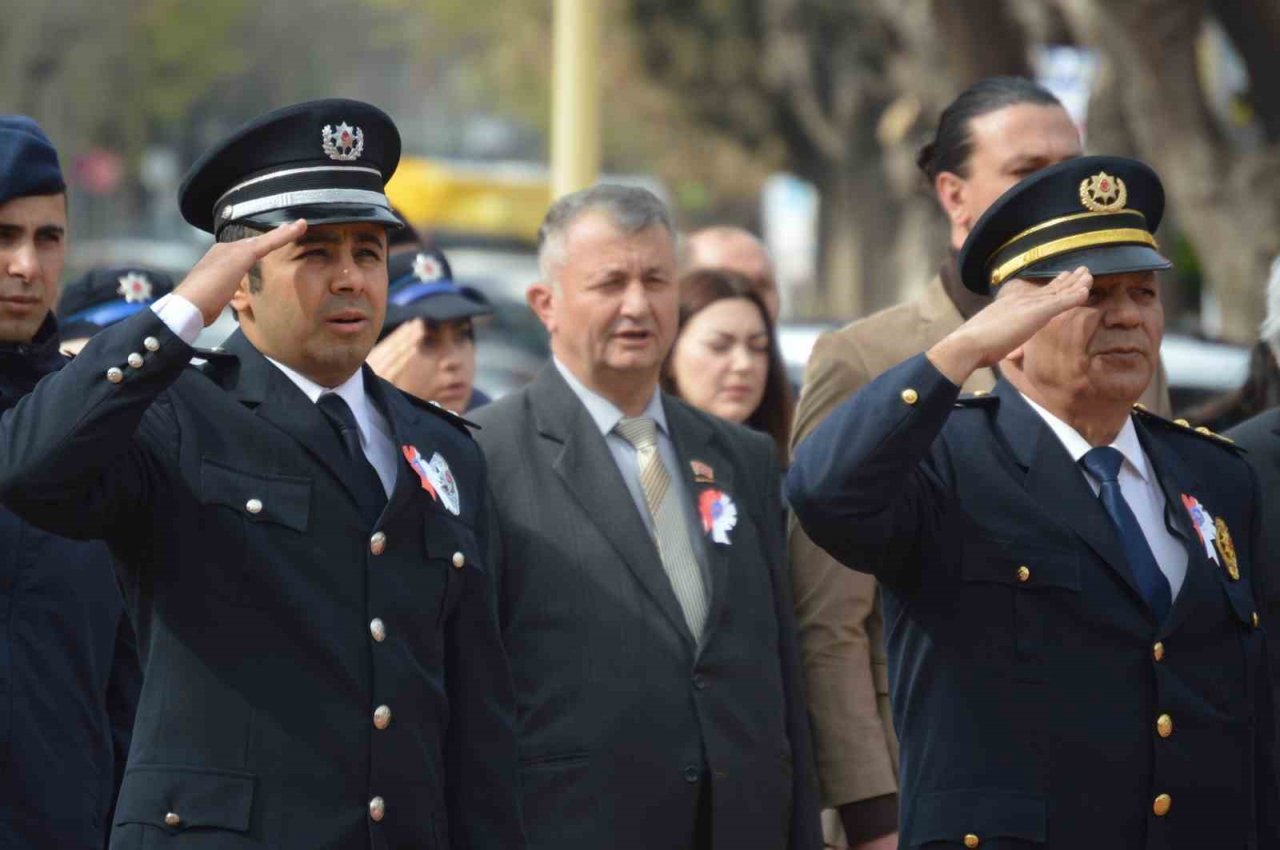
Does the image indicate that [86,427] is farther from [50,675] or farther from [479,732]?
[50,675]

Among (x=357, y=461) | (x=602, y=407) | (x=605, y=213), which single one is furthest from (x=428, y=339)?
(x=357, y=461)

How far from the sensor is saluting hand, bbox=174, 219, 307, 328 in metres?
3.87

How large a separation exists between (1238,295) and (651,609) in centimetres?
1107

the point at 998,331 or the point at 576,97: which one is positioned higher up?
the point at 576,97

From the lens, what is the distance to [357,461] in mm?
4168

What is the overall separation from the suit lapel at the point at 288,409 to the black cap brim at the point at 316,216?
0.74 ft

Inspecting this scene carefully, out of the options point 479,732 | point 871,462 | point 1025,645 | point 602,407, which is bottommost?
point 479,732

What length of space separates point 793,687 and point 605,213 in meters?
1.18

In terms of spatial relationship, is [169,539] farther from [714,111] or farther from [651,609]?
[714,111]

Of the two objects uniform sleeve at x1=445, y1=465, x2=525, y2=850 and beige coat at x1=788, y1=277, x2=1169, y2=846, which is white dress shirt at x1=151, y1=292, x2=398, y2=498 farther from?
beige coat at x1=788, y1=277, x2=1169, y2=846

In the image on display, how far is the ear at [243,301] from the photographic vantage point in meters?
4.20

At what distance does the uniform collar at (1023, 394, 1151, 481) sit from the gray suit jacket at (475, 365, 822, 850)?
106cm

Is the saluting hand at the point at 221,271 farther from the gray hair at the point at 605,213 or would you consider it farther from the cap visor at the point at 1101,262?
the gray hair at the point at 605,213

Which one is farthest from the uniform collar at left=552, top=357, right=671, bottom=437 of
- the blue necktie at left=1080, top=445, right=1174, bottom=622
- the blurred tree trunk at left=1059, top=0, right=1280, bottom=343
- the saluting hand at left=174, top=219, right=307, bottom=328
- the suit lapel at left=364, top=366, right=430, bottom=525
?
the blurred tree trunk at left=1059, top=0, right=1280, bottom=343
